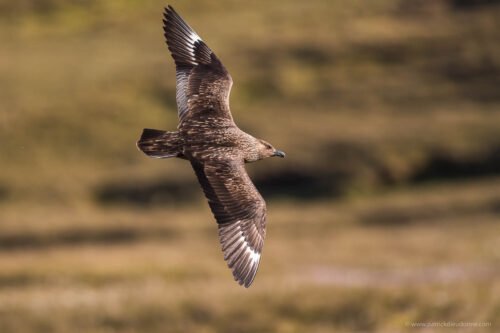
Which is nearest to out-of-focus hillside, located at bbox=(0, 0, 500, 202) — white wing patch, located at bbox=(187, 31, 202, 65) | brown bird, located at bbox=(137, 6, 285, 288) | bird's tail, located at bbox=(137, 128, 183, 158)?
white wing patch, located at bbox=(187, 31, 202, 65)

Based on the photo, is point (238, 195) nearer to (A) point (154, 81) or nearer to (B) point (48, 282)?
(B) point (48, 282)

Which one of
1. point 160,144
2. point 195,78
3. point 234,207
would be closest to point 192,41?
point 195,78

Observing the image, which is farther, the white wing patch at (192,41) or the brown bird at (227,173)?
the white wing patch at (192,41)

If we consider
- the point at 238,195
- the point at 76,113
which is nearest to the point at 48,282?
the point at 238,195

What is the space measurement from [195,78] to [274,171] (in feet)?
73.8

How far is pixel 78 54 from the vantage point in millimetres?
46125

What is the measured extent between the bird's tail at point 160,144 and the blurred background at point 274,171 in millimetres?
5849

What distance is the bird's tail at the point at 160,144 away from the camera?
1078 cm

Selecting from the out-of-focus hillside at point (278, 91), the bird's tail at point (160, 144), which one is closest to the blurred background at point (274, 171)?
the out-of-focus hillside at point (278, 91)

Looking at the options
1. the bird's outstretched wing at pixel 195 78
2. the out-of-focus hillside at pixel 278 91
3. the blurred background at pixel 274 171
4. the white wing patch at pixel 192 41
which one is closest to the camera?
the bird's outstretched wing at pixel 195 78

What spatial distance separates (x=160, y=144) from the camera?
10.8 m

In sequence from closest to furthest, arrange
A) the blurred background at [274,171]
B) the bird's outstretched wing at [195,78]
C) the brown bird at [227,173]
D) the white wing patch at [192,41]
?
the brown bird at [227,173]
the bird's outstretched wing at [195,78]
the white wing patch at [192,41]
the blurred background at [274,171]

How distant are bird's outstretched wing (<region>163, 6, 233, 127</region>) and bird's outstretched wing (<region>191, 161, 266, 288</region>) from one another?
1099 millimetres

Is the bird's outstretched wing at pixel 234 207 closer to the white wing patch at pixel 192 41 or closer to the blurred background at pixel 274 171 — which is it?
the white wing patch at pixel 192 41
